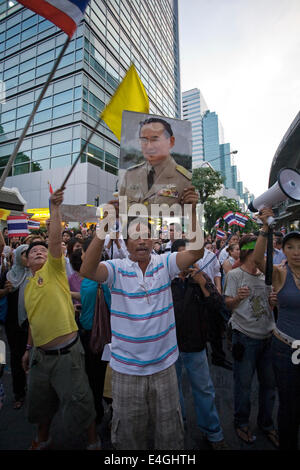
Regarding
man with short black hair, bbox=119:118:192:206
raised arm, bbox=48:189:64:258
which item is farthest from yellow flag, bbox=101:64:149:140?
raised arm, bbox=48:189:64:258

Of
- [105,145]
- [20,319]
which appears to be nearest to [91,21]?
[105,145]

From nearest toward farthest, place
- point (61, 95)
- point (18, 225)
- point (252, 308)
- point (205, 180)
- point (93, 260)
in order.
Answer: point (93, 260) < point (252, 308) < point (18, 225) < point (61, 95) < point (205, 180)

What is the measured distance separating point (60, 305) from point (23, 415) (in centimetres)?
184

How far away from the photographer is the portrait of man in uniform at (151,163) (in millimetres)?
2211

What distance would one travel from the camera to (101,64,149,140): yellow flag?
2682 millimetres

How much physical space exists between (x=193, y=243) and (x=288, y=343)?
1313 millimetres

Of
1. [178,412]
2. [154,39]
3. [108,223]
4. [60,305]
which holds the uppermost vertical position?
[154,39]

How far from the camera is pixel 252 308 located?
2.68 m

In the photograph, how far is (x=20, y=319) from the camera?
319 cm

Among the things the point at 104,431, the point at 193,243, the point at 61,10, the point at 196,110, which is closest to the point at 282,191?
the point at 193,243

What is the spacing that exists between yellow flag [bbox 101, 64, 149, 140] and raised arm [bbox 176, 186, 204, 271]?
47.5 inches

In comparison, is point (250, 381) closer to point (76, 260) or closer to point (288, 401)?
point (288, 401)

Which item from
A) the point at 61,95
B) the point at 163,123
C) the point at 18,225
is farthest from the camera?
the point at 61,95

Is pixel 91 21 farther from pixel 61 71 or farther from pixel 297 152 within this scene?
pixel 297 152
